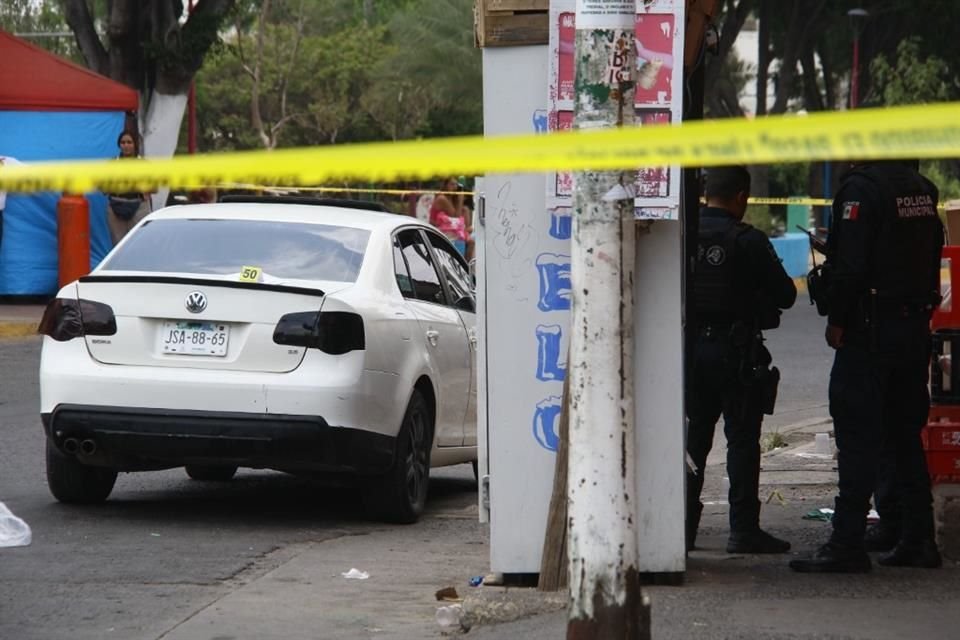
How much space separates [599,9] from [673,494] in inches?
82.5

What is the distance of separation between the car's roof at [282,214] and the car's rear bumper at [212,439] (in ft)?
4.34

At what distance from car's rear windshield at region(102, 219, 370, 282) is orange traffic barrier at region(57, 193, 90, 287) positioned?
1102 cm

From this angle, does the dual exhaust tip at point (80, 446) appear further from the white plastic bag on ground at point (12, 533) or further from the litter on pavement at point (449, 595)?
the litter on pavement at point (449, 595)

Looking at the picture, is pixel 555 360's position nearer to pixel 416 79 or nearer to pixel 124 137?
pixel 124 137

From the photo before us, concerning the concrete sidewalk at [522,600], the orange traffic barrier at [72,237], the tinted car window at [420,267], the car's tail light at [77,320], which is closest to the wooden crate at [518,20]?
the concrete sidewalk at [522,600]

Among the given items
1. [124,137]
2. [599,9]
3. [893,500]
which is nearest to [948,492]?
[893,500]

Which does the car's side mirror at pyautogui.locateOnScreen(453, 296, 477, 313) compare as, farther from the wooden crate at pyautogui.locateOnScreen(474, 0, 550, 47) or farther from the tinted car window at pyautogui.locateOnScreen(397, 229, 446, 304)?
the wooden crate at pyautogui.locateOnScreen(474, 0, 550, 47)

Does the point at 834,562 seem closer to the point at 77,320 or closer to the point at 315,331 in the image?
the point at 315,331

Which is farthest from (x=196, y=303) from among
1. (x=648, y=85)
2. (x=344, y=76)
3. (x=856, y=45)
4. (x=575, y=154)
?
(x=344, y=76)

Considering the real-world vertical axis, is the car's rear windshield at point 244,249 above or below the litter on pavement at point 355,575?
above

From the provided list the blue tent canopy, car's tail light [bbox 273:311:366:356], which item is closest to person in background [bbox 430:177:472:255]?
the blue tent canopy

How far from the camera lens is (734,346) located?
23.4 ft

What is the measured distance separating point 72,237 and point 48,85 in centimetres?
213

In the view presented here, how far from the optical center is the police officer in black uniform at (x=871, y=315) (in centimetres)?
645
